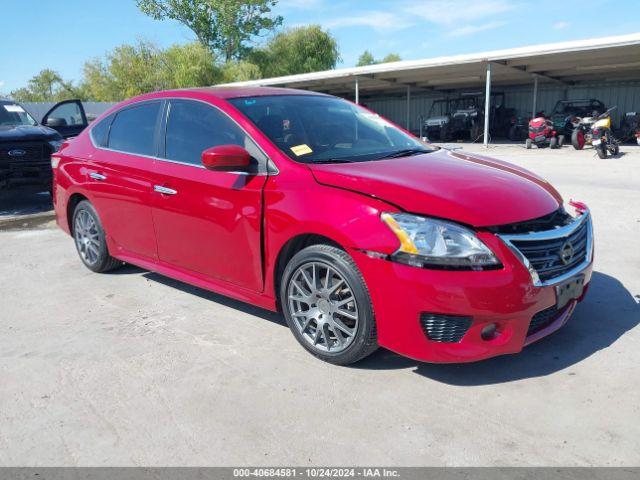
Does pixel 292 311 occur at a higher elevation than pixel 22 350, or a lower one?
higher

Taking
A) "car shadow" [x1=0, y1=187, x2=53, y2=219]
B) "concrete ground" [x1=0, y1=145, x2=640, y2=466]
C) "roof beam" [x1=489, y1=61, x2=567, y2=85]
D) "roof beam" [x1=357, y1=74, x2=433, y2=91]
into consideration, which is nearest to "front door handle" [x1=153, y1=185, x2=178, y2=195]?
"concrete ground" [x1=0, y1=145, x2=640, y2=466]

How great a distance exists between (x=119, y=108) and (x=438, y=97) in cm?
3155

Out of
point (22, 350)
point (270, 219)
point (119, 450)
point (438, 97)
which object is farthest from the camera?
point (438, 97)

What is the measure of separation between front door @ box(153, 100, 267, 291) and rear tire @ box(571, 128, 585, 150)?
16.6 m

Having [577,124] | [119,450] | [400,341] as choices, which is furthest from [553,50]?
[119,450]

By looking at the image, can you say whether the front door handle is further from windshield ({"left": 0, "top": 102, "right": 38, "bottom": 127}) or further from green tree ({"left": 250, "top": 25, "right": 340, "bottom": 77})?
green tree ({"left": 250, "top": 25, "right": 340, "bottom": 77})

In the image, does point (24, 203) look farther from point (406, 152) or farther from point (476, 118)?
point (476, 118)

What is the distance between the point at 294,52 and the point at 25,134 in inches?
1687

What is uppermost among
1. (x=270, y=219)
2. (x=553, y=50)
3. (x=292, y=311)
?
(x=553, y=50)

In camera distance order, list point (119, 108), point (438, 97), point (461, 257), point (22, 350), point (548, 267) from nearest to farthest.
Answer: point (461, 257)
point (548, 267)
point (22, 350)
point (119, 108)
point (438, 97)

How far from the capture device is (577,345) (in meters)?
3.38

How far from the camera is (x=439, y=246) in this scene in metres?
2.76

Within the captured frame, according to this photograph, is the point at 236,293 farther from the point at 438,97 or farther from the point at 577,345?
the point at 438,97

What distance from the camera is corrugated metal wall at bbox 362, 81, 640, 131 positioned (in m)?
26.9
